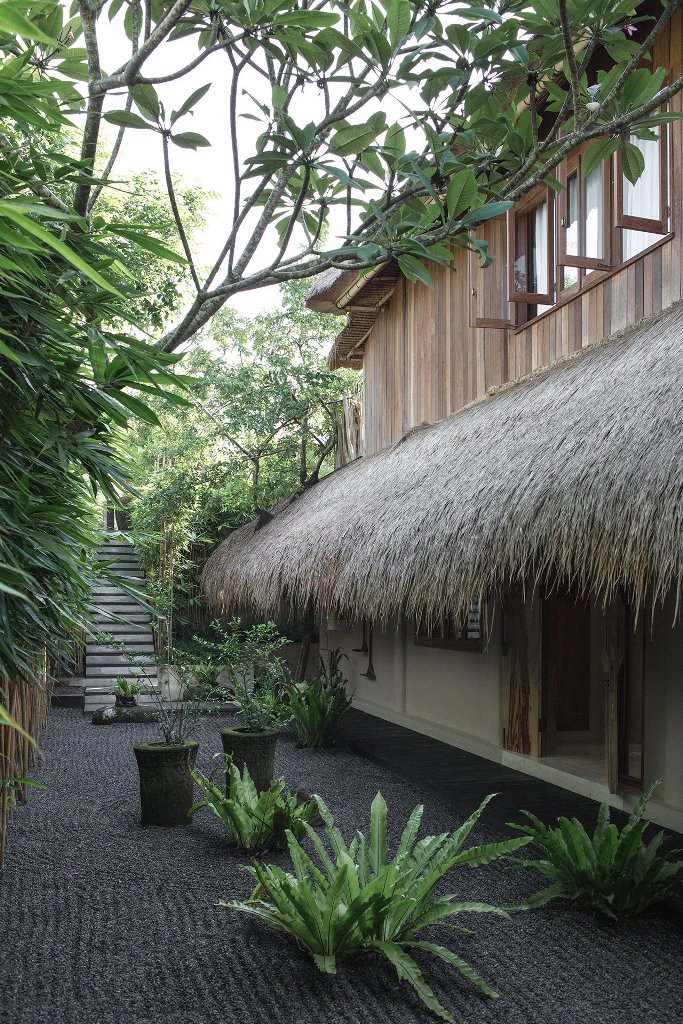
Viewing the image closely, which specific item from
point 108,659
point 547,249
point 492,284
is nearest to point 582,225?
point 547,249

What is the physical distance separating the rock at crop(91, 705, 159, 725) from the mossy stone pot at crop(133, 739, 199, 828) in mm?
4135

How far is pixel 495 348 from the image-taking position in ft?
20.7

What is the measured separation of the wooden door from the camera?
20.7 feet

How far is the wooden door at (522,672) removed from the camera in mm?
6305

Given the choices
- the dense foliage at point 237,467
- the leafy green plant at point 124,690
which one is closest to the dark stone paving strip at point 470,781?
the leafy green plant at point 124,690

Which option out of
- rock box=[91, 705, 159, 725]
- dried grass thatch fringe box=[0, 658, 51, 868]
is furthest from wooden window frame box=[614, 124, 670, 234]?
rock box=[91, 705, 159, 725]

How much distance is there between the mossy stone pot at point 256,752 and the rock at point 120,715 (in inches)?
142

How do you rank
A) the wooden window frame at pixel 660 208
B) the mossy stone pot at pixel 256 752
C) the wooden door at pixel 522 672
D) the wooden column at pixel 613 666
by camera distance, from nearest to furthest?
1. the wooden window frame at pixel 660 208
2. the wooden column at pixel 613 666
3. the mossy stone pot at pixel 256 752
4. the wooden door at pixel 522 672

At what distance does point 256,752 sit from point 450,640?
8.26ft

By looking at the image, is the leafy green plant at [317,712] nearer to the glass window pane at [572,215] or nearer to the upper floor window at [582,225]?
the upper floor window at [582,225]

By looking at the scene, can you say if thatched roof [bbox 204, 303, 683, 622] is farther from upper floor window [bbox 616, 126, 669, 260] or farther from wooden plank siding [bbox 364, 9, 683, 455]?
upper floor window [bbox 616, 126, 669, 260]

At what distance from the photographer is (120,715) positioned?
30.4 ft

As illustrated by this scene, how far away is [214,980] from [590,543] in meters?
2.07

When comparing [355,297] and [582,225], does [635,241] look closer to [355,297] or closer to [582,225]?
[582,225]
